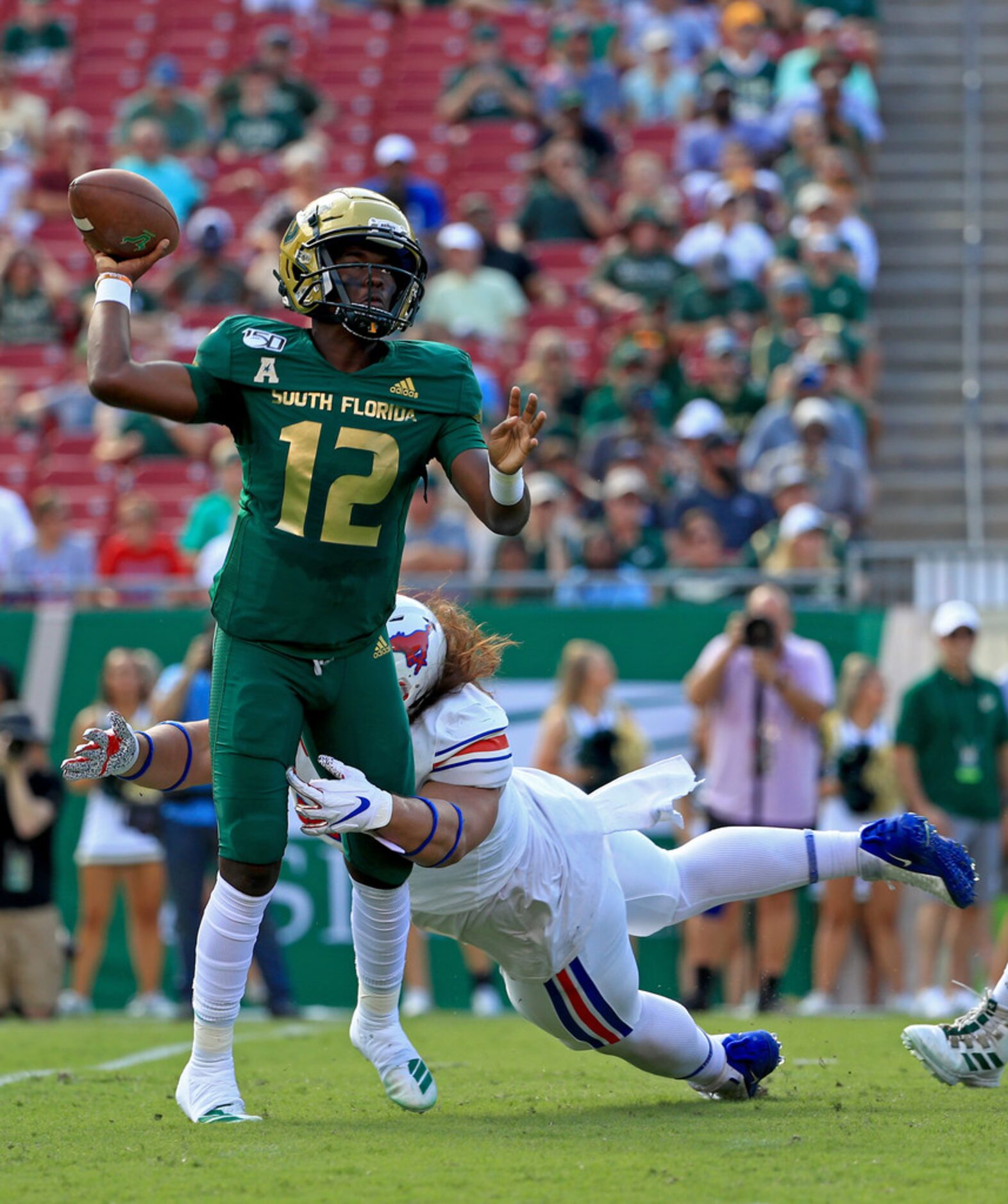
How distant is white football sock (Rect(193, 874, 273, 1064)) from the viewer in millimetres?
4492

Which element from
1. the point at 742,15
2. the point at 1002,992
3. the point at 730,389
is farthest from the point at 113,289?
the point at 742,15

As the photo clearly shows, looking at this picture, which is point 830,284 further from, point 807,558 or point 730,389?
point 807,558

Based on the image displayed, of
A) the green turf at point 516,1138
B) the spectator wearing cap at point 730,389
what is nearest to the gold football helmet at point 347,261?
the green turf at point 516,1138

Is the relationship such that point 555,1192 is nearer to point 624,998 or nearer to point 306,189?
point 624,998

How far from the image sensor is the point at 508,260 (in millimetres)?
12664

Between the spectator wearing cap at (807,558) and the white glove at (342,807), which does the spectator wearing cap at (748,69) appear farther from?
the white glove at (342,807)

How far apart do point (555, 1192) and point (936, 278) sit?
433 inches

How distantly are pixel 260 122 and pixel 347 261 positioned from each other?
34.3ft

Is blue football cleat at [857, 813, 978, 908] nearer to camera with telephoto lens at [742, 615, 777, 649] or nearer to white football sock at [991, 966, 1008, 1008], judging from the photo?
white football sock at [991, 966, 1008, 1008]

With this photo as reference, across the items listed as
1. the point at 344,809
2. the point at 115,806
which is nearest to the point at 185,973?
the point at 115,806

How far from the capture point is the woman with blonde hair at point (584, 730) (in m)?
8.94

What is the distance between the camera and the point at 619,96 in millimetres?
14172

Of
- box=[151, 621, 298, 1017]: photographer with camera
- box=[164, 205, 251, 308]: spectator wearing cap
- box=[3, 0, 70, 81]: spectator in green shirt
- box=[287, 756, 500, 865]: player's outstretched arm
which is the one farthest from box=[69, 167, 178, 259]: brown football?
box=[3, 0, 70, 81]: spectator in green shirt

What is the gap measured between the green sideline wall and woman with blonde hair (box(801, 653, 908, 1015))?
24 centimetres
